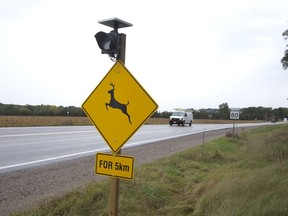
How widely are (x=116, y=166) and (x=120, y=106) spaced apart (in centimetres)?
76

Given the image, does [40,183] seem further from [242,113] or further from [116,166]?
[242,113]

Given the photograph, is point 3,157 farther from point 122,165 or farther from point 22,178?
point 122,165

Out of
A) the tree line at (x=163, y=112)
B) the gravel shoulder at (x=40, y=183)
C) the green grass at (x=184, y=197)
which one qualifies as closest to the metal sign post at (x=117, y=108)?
the green grass at (x=184, y=197)

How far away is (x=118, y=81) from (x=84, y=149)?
11.0 metres

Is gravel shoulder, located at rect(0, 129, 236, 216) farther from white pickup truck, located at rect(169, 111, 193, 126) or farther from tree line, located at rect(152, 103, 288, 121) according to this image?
tree line, located at rect(152, 103, 288, 121)

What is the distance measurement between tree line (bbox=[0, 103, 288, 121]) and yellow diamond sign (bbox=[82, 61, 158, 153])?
25045 millimetres

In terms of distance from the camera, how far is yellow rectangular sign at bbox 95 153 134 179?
4508 mm

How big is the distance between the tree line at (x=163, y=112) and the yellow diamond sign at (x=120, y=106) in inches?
986

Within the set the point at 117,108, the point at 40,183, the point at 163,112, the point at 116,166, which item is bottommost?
the point at 40,183

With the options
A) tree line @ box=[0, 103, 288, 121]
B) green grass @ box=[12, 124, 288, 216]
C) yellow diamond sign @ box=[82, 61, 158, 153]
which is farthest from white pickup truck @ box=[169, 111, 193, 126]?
yellow diamond sign @ box=[82, 61, 158, 153]

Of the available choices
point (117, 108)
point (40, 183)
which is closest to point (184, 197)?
point (117, 108)

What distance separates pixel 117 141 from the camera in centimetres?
467

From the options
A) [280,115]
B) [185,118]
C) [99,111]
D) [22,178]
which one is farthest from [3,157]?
[280,115]

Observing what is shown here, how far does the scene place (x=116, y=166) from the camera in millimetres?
4621
